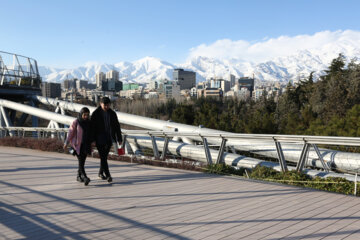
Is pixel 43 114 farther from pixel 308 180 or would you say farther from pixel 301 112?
pixel 301 112

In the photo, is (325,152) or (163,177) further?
(325,152)

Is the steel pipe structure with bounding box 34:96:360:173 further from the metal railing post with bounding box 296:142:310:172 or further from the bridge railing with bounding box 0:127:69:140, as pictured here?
the bridge railing with bounding box 0:127:69:140

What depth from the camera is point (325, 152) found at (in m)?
9.46

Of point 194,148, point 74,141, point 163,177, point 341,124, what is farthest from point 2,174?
point 341,124

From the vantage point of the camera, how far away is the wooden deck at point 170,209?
4.46 metres

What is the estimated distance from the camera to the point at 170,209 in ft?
18.3

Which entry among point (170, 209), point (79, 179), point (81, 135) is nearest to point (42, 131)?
point (79, 179)

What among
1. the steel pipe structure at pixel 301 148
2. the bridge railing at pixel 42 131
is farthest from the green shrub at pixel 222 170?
the bridge railing at pixel 42 131

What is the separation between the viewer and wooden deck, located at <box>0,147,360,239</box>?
14.6ft

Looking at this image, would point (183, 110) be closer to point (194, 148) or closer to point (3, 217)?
point (194, 148)

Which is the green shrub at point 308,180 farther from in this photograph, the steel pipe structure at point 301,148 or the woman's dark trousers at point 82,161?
the woman's dark trousers at point 82,161

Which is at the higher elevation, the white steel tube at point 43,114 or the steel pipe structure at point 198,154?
the white steel tube at point 43,114

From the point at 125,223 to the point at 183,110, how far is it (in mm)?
43007

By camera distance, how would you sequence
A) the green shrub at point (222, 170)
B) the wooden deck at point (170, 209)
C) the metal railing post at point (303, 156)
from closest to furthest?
the wooden deck at point (170, 209) → the metal railing post at point (303, 156) → the green shrub at point (222, 170)
